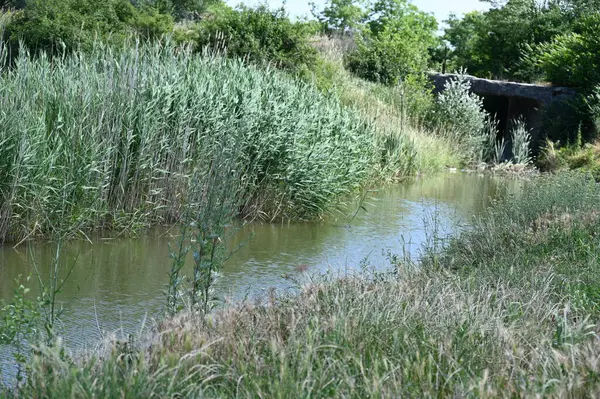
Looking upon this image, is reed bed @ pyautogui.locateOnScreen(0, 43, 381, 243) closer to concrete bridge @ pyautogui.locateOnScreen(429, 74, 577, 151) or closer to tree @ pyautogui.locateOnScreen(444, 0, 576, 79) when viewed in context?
concrete bridge @ pyautogui.locateOnScreen(429, 74, 577, 151)

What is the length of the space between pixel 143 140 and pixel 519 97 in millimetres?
17372

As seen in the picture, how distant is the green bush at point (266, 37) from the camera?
54.2ft

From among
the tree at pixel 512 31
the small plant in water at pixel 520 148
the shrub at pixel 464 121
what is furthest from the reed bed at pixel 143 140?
the tree at pixel 512 31

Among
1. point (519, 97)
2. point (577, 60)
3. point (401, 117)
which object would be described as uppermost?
point (577, 60)

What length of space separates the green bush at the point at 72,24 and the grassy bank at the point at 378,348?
983 centimetres

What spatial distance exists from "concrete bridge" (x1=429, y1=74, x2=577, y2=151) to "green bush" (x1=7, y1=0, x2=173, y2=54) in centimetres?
966

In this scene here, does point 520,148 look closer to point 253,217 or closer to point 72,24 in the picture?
point 72,24

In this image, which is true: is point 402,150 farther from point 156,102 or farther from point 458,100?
point 156,102

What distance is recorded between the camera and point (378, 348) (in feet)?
13.1

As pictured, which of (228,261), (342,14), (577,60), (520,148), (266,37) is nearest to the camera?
(228,261)

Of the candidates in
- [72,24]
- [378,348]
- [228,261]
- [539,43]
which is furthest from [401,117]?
[378,348]

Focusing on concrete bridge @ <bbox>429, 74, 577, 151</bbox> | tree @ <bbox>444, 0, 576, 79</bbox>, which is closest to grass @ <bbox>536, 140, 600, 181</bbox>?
concrete bridge @ <bbox>429, 74, 577, 151</bbox>

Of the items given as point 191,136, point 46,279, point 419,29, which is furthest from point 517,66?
point 46,279

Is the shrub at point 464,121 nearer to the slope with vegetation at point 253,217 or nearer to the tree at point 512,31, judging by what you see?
the slope with vegetation at point 253,217
